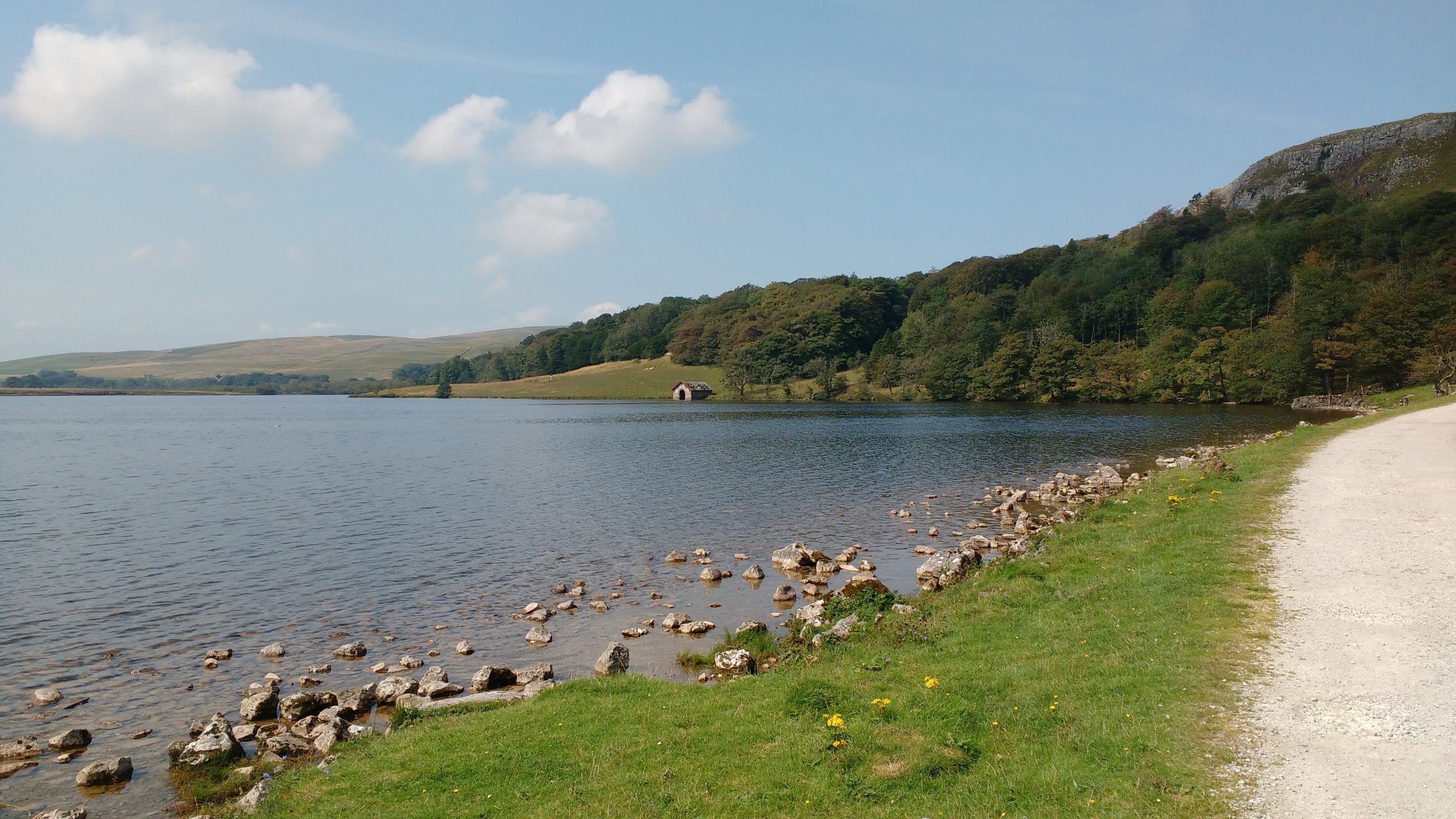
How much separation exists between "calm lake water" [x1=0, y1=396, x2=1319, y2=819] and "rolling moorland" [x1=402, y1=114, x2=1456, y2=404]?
26908mm

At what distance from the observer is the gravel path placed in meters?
6.78

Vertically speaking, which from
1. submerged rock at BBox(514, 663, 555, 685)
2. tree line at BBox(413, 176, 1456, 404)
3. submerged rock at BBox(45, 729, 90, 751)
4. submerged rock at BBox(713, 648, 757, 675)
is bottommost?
submerged rock at BBox(514, 663, 555, 685)

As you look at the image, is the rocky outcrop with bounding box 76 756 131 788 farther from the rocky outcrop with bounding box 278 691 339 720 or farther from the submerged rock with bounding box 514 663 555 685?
the submerged rock with bounding box 514 663 555 685

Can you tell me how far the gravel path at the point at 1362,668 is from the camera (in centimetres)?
678

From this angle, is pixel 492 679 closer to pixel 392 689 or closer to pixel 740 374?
pixel 392 689

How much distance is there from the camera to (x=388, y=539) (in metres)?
29.5

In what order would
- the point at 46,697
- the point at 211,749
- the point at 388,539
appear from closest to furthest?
the point at 211,749 < the point at 46,697 < the point at 388,539

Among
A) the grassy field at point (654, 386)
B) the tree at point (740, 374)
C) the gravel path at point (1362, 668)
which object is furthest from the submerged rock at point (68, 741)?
the tree at point (740, 374)

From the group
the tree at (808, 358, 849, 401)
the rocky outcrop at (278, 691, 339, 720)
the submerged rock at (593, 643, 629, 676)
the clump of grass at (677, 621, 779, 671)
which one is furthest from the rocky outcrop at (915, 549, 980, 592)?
the tree at (808, 358, 849, 401)

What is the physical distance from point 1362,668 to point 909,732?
230 inches

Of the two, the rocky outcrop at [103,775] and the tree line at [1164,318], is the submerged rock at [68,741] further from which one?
the tree line at [1164,318]

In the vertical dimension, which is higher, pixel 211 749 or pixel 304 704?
pixel 211 749

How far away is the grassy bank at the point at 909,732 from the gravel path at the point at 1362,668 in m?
0.51

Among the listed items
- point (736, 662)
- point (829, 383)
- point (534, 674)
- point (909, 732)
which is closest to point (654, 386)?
point (829, 383)
